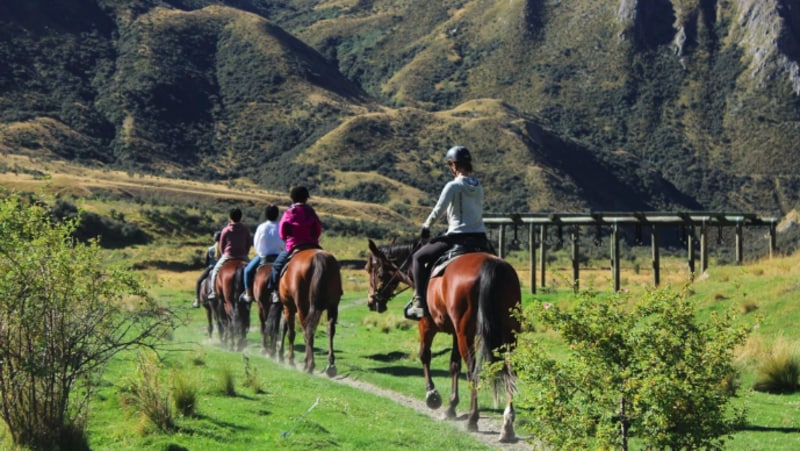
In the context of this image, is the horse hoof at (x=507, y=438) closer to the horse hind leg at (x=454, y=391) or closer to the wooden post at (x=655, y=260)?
the horse hind leg at (x=454, y=391)

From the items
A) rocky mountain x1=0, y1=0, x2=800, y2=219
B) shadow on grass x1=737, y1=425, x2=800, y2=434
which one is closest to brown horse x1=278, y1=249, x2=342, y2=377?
shadow on grass x1=737, y1=425, x2=800, y2=434

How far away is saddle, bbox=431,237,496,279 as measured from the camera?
423 inches

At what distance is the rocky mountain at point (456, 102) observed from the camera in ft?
335

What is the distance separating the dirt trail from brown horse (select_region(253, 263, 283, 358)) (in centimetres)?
170

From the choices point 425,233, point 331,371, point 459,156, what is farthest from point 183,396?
point 331,371

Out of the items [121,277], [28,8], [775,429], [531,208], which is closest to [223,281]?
[121,277]

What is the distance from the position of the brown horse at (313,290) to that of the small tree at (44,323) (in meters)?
6.28

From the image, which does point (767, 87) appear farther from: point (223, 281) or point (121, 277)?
point (121, 277)

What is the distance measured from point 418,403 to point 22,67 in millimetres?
107653

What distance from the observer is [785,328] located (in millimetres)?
16297

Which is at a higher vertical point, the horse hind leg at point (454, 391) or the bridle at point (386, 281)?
the bridle at point (386, 281)

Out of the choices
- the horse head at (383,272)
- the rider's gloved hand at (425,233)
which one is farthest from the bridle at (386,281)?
the rider's gloved hand at (425,233)

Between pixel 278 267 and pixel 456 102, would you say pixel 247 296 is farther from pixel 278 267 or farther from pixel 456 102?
pixel 456 102

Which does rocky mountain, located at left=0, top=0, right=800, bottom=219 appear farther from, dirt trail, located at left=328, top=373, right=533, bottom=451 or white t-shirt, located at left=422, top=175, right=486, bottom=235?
white t-shirt, located at left=422, top=175, right=486, bottom=235
